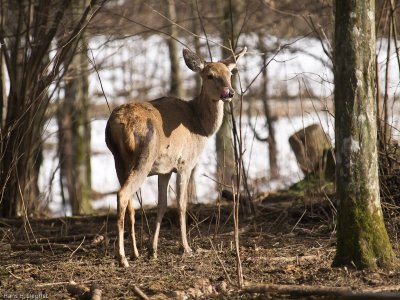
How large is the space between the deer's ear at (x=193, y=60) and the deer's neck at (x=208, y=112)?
33cm

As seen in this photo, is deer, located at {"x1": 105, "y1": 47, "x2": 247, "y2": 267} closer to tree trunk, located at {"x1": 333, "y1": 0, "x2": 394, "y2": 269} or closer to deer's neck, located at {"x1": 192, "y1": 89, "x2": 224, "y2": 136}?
deer's neck, located at {"x1": 192, "y1": 89, "x2": 224, "y2": 136}

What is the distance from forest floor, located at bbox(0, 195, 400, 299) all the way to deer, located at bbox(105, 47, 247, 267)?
403 mm

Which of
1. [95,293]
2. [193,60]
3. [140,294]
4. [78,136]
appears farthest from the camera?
[78,136]

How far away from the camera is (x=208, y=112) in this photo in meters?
9.77

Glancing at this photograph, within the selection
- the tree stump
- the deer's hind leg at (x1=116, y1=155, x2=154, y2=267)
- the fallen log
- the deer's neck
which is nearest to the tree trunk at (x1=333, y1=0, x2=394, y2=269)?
the fallen log

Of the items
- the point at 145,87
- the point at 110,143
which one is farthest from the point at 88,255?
the point at 145,87

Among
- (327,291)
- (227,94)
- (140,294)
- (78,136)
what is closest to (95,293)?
(140,294)

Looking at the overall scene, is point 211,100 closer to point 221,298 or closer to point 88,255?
point 88,255

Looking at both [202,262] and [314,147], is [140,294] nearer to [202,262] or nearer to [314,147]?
[202,262]

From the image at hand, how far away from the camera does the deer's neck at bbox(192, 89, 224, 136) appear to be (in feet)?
32.0

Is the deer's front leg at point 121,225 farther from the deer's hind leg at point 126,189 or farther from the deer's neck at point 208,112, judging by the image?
the deer's neck at point 208,112

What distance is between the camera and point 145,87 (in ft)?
74.8

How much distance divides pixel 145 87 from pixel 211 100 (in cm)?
1322

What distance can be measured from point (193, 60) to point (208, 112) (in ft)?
2.11
